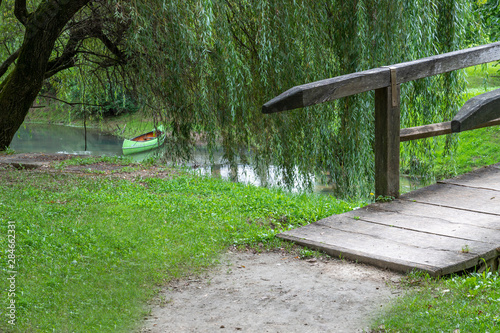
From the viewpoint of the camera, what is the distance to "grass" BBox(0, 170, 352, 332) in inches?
120

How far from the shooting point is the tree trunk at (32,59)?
739 centimetres

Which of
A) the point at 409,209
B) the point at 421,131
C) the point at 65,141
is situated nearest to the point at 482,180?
the point at 421,131

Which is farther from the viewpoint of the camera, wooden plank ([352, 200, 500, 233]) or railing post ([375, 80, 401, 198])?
railing post ([375, 80, 401, 198])

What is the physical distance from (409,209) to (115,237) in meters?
2.59

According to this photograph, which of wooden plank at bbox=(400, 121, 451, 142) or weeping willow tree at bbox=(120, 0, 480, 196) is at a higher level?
weeping willow tree at bbox=(120, 0, 480, 196)

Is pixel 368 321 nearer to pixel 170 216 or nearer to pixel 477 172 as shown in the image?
pixel 170 216

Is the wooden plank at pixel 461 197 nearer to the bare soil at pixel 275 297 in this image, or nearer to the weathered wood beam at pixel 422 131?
the weathered wood beam at pixel 422 131

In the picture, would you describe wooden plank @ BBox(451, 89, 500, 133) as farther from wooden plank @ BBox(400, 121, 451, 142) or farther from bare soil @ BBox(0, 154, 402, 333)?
wooden plank @ BBox(400, 121, 451, 142)

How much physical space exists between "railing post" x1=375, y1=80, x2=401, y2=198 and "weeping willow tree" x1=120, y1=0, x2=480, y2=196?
2.09 metres

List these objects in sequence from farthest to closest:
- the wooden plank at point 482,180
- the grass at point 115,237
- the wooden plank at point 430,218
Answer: the wooden plank at point 482,180 < the wooden plank at point 430,218 < the grass at point 115,237

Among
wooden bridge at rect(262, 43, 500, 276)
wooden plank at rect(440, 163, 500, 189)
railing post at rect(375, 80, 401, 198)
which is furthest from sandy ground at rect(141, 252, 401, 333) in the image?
wooden plank at rect(440, 163, 500, 189)

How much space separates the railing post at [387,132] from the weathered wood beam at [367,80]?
0.14m

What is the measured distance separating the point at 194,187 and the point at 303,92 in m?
3.14

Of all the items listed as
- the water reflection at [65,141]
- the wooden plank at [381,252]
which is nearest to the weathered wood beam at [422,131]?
the wooden plank at [381,252]
